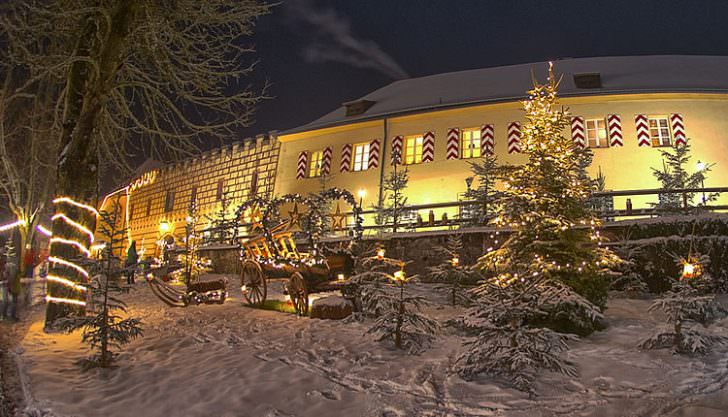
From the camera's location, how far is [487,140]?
719 inches

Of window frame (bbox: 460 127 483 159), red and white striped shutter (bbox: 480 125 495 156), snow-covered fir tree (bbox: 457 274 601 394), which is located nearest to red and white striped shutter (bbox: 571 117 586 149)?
red and white striped shutter (bbox: 480 125 495 156)

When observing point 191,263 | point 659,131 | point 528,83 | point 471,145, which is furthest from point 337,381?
point 528,83

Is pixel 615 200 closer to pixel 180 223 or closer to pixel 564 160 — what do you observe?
pixel 564 160

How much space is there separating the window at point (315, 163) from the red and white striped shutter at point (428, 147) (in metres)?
4.81

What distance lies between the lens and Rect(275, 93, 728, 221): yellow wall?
1662 cm

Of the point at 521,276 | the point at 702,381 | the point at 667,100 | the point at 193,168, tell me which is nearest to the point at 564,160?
the point at 521,276

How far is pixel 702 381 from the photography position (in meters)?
4.62

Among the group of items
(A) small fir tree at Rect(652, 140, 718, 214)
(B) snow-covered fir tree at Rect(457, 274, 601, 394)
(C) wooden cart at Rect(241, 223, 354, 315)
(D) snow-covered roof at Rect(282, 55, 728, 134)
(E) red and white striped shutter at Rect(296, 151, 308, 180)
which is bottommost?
(B) snow-covered fir tree at Rect(457, 274, 601, 394)

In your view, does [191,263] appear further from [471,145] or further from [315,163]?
[471,145]

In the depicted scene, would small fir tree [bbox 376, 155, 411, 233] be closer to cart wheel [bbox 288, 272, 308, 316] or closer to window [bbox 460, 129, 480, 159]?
window [bbox 460, 129, 480, 159]

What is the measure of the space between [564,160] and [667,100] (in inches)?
510

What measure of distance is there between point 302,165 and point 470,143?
7.63m

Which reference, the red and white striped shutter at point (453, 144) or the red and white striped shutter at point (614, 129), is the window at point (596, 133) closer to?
the red and white striped shutter at point (614, 129)

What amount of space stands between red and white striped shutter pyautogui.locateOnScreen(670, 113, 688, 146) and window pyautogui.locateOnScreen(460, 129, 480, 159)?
673 cm
